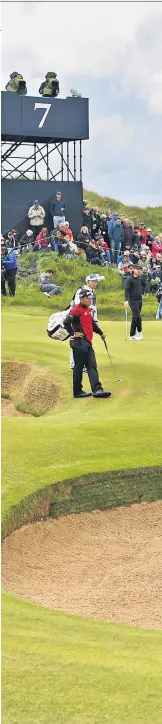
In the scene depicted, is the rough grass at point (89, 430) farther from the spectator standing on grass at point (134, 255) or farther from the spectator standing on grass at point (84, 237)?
the spectator standing on grass at point (84, 237)

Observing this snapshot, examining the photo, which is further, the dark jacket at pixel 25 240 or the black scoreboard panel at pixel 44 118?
the black scoreboard panel at pixel 44 118

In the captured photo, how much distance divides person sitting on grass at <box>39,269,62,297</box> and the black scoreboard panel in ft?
28.3

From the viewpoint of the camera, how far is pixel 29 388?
26.2 meters

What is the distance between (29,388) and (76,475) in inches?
375

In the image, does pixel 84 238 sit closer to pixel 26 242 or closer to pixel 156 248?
pixel 26 242

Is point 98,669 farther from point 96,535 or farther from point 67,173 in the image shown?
point 67,173

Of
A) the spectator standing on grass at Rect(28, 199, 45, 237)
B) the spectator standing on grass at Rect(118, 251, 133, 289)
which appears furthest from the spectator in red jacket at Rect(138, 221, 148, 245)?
the spectator standing on grass at Rect(28, 199, 45, 237)

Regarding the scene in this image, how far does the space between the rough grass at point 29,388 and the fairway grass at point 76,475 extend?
303 millimetres

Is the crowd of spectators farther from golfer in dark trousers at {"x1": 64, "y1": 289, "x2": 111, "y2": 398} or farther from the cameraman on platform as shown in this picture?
golfer in dark trousers at {"x1": 64, "y1": 289, "x2": 111, "y2": 398}

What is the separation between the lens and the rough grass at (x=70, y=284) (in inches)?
1858

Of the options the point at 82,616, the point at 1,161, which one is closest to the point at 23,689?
the point at 82,616

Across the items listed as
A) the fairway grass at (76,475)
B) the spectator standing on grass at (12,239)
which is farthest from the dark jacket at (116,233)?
the fairway grass at (76,475)

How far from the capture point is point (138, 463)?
17.7 metres

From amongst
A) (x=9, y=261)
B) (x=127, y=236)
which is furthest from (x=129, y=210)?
(x=9, y=261)
